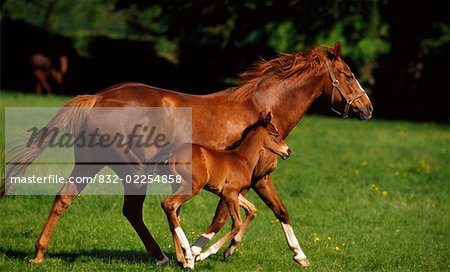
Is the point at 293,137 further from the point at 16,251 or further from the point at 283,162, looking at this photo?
the point at 16,251

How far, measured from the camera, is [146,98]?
9195mm

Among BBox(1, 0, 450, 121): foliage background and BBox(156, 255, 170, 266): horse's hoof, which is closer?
BBox(156, 255, 170, 266): horse's hoof

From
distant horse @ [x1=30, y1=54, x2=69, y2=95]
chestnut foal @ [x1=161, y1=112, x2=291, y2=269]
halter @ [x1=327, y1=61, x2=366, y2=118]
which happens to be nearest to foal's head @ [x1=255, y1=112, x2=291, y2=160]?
chestnut foal @ [x1=161, y1=112, x2=291, y2=269]

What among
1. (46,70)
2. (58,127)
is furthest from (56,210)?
(46,70)

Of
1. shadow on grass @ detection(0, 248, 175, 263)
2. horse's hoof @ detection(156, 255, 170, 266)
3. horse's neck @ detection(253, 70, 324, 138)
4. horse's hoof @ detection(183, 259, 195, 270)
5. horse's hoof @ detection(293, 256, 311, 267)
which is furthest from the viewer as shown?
horse's neck @ detection(253, 70, 324, 138)

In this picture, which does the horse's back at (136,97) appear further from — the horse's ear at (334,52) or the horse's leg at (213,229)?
the horse's ear at (334,52)

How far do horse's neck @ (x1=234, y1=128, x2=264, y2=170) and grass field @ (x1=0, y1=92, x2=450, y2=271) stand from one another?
47.5 inches

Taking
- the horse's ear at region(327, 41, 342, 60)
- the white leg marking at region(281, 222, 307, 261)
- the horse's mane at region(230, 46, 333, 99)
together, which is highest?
the horse's ear at region(327, 41, 342, 60)

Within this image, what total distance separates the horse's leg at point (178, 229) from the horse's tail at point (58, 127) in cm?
140

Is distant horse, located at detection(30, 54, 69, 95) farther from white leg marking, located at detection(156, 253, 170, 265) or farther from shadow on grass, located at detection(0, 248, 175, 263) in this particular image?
white leg marking, located at detection(156, 253, 170, 265)

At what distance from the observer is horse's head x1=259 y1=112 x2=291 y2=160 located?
9.20m

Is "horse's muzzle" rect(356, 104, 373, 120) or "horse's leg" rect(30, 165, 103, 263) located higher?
"horse's muzzle" rect(356, 104, 373, 120)

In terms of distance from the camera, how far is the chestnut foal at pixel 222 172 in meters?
8.48

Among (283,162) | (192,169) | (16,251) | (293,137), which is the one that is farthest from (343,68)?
(293,137)
